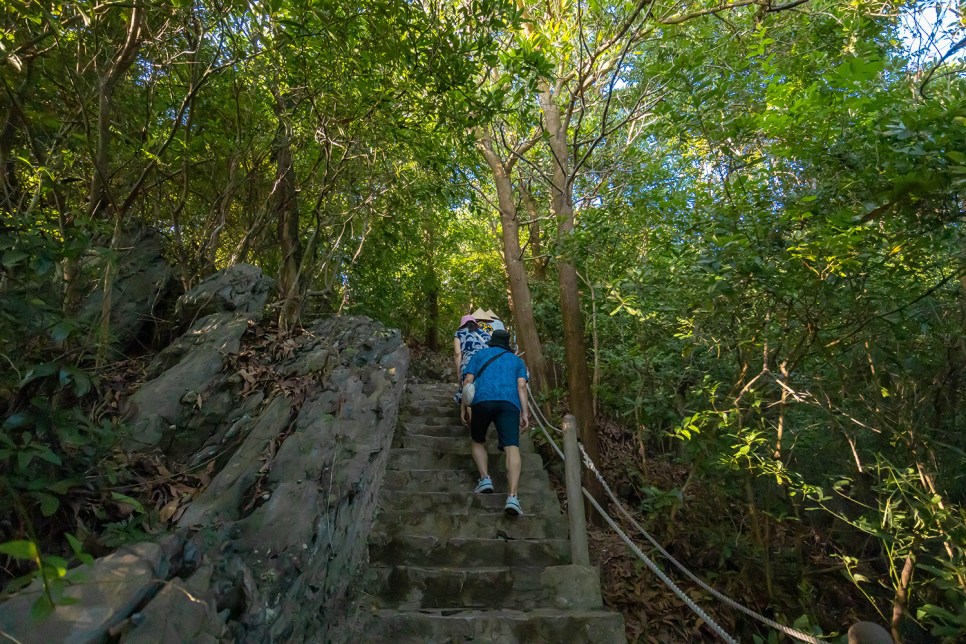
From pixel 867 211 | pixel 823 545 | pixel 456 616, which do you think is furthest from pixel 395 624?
pixel 823 545

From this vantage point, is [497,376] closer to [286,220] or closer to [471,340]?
[471,340]

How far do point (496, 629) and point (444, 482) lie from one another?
1728mm

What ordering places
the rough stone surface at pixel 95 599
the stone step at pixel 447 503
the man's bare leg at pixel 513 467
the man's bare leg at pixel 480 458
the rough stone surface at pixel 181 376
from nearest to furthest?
1. the rough stone surface at pixel 95 599
2. the rough stone surface at pixel 181 376
3. the man's bare leg at pixel 513 467
4. the stone step at pixel 447 503
5. the man's bare leg at pixel 480 458

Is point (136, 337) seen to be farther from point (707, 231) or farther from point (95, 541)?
point (707, 231)

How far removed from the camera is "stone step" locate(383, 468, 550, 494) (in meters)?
4.70

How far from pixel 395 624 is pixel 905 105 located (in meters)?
4.52

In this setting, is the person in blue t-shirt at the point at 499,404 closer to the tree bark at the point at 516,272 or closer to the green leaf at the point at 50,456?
the tree bark at the point at 516,272

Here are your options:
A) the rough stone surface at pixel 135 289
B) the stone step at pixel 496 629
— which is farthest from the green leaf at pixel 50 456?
the rough stone surface at pixel 135 289

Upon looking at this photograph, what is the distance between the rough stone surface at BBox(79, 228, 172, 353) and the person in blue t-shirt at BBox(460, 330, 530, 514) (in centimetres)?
321

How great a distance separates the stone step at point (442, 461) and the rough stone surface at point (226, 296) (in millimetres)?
2105

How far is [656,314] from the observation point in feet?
14.3

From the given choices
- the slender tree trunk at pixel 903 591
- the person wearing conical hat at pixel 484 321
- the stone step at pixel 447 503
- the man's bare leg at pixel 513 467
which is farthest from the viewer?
the person wearing conical hat at pixel 484 321

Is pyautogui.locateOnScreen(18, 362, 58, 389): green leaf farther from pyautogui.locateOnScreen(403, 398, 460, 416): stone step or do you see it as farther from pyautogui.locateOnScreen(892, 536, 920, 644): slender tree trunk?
pyautogui.locateOnScreen(892, 536, 920, 644): slender tree trunk

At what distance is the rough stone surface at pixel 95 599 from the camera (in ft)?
4.80
